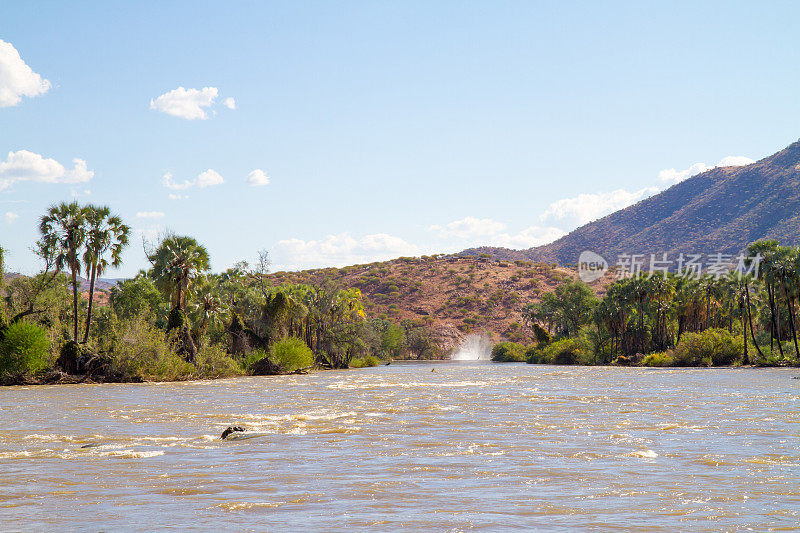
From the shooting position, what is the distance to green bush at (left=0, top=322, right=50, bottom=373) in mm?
36688

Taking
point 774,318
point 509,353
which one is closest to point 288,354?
point 774,318

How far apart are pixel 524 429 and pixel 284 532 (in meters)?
10.7

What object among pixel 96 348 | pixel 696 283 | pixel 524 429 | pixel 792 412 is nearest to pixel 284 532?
pixel 524 429

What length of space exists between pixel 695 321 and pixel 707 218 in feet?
249

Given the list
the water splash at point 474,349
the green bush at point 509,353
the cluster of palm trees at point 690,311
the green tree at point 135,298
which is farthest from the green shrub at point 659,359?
the water splash at point 474,349

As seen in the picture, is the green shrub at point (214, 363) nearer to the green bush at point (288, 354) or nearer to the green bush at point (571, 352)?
the green bush at point (288, 354)

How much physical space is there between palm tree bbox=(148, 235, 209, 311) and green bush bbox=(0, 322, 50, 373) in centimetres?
944

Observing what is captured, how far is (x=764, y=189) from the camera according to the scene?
143 meters

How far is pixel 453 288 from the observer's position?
144625mm

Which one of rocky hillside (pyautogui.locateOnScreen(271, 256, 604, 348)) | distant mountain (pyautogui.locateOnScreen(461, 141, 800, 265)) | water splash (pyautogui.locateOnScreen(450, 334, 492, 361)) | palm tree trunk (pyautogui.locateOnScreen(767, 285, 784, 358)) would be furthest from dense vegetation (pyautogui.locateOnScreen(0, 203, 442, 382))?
distant mountain (pyautogui.locateOnScreen(461, 141, 800, 265))

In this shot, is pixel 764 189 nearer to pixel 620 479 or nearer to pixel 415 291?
pixel 415 291

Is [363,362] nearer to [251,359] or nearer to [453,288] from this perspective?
[251,359]

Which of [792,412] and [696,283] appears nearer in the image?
[792,412]

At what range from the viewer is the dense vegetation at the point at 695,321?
58438 millimetres
